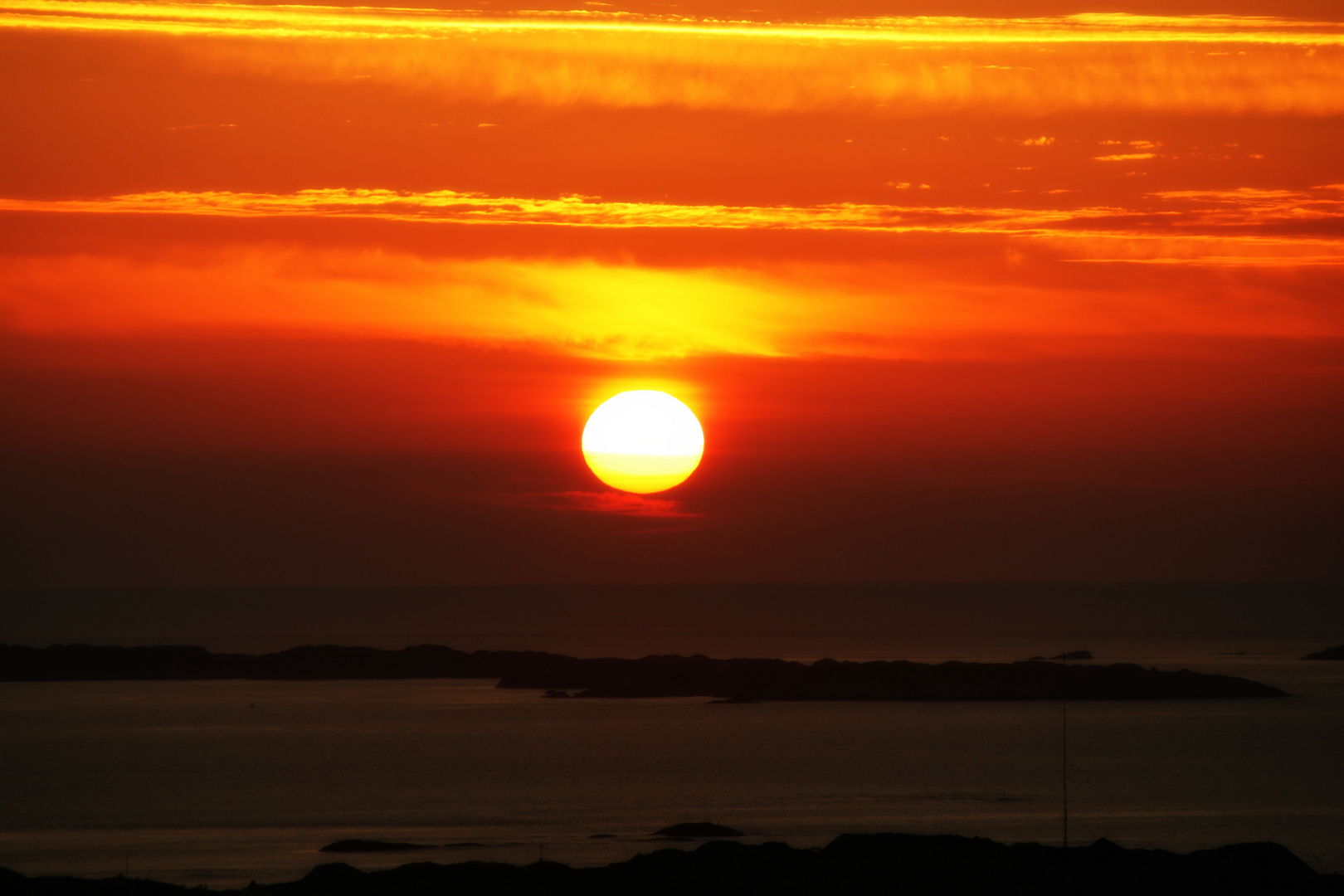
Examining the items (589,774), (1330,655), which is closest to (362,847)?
(589,774)

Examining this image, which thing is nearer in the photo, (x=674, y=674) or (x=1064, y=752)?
(x=1064, y=752)

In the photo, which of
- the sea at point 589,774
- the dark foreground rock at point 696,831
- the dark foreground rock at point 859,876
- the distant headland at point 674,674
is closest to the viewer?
the dark foreground rock at point 859,876

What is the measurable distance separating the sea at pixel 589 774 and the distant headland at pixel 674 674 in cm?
273

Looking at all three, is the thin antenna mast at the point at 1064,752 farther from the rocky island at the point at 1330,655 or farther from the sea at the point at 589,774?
the rocky island at the point at 1330,655

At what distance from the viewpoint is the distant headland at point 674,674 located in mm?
96500

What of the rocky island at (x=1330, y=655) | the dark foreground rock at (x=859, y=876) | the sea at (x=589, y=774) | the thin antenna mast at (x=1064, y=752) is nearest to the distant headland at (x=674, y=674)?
the sea at (x=589, y=774)

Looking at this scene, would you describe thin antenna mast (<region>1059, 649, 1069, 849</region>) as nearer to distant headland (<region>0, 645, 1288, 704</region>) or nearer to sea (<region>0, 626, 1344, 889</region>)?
sea (<region>0, 626, 1344, 889</region>)

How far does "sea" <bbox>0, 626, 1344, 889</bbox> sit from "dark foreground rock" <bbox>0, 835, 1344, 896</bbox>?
8888 millimetres

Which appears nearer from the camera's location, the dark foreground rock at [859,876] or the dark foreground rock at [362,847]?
the dark foreground rock at [859,876]

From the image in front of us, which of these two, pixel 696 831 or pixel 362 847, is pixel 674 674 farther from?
pixel 362 847

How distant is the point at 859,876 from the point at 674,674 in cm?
7398

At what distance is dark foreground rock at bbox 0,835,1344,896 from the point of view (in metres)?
26.2

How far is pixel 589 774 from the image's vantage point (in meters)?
60.2

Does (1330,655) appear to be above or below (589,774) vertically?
above
